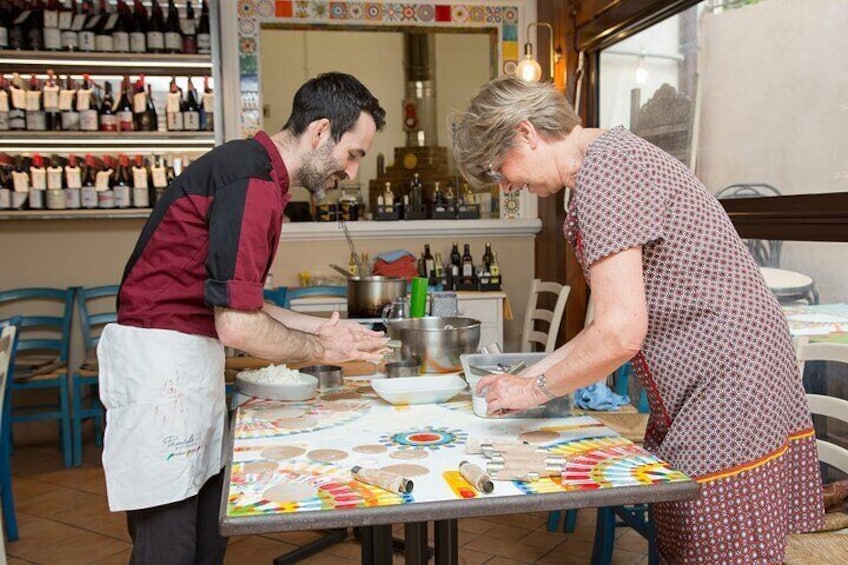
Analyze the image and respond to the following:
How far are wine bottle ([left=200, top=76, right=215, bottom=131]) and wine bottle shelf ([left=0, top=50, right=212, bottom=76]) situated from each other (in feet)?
0.57

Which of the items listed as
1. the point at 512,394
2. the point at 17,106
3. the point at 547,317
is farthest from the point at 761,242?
the point at 17,106

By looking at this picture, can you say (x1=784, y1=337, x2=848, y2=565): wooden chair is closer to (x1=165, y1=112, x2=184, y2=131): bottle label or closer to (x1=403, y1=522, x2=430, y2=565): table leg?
(x1=403, y1=522, x2=430, y2=565): table leg

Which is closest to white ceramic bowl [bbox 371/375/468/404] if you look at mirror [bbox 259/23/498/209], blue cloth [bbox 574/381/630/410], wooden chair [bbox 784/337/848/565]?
wooden chair [bbox 784/337/848/565]

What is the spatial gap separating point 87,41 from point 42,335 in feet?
5.98

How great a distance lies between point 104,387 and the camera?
1.87m

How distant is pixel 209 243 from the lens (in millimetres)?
1693

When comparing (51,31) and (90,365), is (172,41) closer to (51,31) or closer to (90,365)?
(51,31)

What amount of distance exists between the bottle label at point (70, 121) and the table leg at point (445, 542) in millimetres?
3983

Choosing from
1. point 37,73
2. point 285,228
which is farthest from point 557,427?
point 37,73

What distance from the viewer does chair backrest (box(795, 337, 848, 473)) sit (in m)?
2.12

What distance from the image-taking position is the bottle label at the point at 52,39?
4.80 metres

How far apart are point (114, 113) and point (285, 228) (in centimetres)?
125

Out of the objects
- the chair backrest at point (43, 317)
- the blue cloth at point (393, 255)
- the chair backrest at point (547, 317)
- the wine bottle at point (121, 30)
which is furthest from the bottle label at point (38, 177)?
the chair backrest at point (547, 317)

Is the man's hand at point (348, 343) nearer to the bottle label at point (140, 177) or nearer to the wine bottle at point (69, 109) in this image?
the bottle label at point (140, 177)
